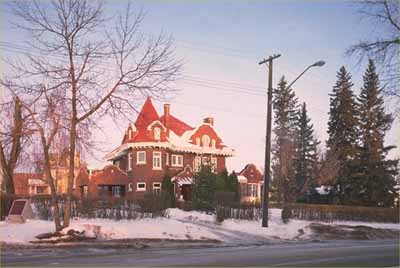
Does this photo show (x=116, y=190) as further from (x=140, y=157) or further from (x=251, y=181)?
(x=251, y=181)

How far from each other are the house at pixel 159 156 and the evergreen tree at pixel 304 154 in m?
7.72

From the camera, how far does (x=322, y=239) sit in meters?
28.6

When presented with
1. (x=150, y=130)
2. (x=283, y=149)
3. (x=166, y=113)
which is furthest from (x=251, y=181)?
(x=150, y=130)

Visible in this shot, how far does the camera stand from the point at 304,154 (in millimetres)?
66500

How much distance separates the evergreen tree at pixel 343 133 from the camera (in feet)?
187

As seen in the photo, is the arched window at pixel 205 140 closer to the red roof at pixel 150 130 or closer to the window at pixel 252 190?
the red roof at pixel 150 130

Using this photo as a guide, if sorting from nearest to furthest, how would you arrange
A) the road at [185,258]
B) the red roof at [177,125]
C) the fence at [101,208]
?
the road at [185,258] → the fence at [101,208] → the red roof at [177,125]

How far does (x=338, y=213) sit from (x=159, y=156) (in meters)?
22.5

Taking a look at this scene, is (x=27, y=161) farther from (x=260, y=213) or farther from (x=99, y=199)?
(x=260, y=213)

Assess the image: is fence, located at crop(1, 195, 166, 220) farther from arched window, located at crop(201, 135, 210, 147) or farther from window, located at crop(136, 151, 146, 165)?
arched window, located at crop(201, 135, 210, 147)

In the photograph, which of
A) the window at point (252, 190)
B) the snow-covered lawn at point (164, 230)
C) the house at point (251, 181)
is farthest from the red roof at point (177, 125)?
the snow-covered lawn at point (164, 230)

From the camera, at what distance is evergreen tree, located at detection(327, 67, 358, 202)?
56.9 m

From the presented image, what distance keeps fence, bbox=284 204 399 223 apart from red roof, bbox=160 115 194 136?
1016 inches

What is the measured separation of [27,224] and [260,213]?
14389mm
